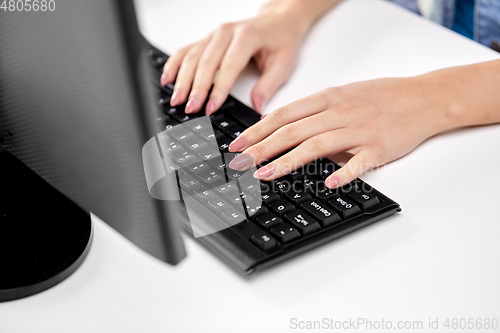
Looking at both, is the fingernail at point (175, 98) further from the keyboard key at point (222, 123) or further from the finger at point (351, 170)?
the finger at point (351, 170)

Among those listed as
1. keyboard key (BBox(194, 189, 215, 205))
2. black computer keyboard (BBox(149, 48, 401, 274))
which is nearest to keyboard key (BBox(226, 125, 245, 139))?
black computer keyboard (BBox(149, 48, 401, 274))

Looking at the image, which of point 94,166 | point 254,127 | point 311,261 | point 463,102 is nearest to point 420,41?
point 463,102

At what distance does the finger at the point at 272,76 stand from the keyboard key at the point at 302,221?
236 mm

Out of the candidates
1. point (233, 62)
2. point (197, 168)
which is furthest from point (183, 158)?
point (233, 62)

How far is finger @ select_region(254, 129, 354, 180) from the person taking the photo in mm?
525

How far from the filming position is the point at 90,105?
340 mm

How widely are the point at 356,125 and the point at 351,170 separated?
0.28 feet

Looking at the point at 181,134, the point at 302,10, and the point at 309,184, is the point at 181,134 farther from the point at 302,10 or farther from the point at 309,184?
the point at 302,10

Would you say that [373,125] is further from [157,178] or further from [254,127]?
[157,178]

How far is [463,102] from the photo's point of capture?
2.06 feet

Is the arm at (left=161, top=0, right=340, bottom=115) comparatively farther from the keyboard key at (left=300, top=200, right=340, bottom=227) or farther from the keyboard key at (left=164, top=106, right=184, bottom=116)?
the keyboard key at (left=300, top=200, right=340, bottom=227)

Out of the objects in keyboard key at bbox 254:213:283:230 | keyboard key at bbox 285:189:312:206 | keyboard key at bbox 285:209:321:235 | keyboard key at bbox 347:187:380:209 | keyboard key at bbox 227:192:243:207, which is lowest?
keyboard key at bbox 347:187:380:209

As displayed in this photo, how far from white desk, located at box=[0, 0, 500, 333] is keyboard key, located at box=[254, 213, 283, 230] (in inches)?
1.3

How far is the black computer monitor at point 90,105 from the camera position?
30cm
